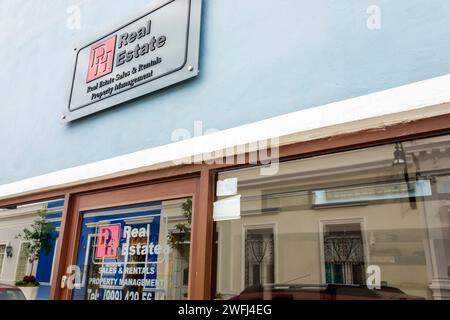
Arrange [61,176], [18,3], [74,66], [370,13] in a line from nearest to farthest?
[370,13] → [61,176] → [74,66] → [18,3]

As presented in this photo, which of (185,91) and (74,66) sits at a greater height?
(74,66)

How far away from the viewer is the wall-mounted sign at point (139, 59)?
7.30 feet

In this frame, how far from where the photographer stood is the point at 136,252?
225 cm

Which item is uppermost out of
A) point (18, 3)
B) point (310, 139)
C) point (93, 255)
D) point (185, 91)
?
point (18, 3)

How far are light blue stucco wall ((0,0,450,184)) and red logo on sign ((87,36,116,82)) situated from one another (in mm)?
144

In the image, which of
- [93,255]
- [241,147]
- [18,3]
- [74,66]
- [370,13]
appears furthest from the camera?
[18,3]

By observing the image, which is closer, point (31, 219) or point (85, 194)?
point (85, 194)

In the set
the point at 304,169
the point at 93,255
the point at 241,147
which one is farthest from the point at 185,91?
the point at 93,255

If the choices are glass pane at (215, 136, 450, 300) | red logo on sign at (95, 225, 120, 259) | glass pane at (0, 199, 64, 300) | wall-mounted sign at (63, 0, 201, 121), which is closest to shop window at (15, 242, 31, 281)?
glass pane at (0, 199, 64, 300)

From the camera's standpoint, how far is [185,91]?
2166 millimetres

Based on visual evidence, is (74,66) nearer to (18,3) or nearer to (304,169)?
(18,3)

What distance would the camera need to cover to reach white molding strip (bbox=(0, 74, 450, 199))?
4.50 feet

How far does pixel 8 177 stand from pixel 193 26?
6.65 feet

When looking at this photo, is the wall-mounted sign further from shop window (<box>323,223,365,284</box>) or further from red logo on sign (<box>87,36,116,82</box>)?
shop window (<box>323,223,365,284</box>)
